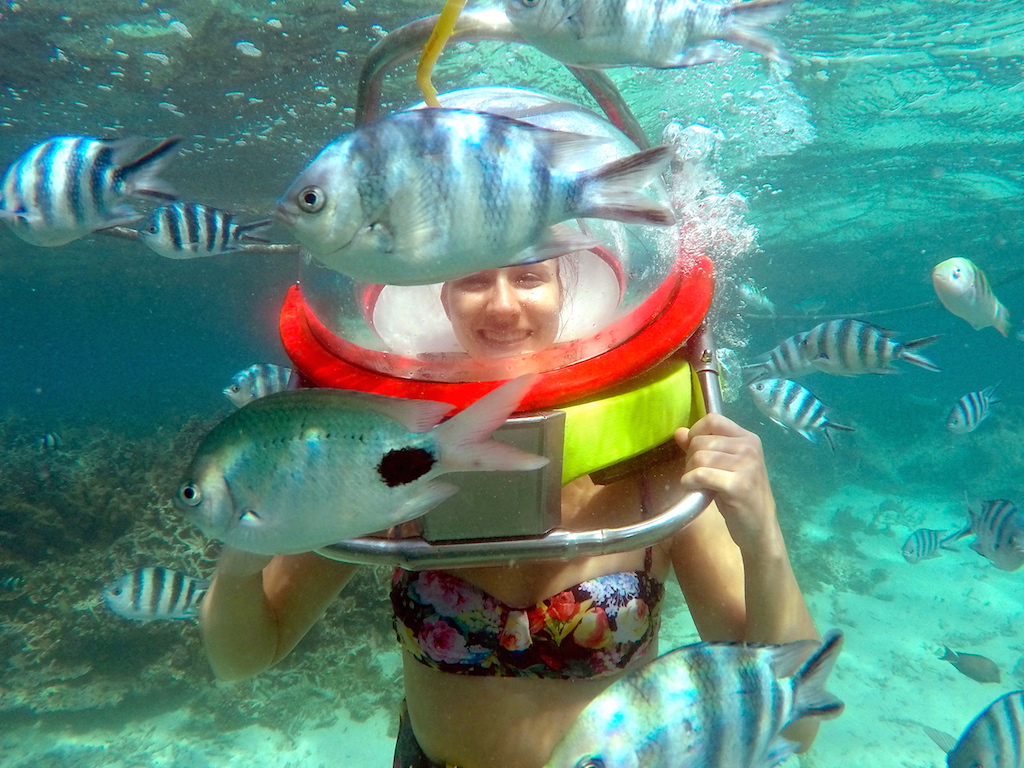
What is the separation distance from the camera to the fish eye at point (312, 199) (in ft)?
2.69

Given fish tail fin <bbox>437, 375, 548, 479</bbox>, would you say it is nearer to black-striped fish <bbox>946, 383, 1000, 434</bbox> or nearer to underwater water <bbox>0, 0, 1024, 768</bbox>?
underwater water <bbox>0, 0, 1024, 768</bbox>

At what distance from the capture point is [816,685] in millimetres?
1394

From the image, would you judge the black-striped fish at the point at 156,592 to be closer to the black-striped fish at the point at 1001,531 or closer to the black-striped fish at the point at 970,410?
the black-striped fish at the point at 1001,531

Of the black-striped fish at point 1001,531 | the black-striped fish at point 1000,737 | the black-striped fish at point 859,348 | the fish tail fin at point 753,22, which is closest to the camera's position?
the fish tail fin at point 753,22

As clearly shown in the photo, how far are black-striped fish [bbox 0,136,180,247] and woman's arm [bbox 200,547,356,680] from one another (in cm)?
143

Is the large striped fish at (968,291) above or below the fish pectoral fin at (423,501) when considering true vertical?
below

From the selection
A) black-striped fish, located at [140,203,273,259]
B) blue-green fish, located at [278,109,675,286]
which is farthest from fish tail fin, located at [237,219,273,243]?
blue-green fish, located at [278,109,675,286]

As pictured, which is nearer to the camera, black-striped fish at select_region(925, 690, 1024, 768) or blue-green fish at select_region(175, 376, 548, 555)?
blue-green fish at select_region(175, 376, 548, 555)

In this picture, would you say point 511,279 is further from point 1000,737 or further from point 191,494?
point 1000,737

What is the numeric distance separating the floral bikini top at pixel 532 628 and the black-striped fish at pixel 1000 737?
2983 mm

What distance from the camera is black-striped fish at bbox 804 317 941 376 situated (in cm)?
498

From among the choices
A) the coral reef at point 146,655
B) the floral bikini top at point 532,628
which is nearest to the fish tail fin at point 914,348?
the floral bikini top at point 532,628

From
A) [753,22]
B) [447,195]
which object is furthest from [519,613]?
[753,22]

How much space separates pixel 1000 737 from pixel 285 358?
51.5 feet
